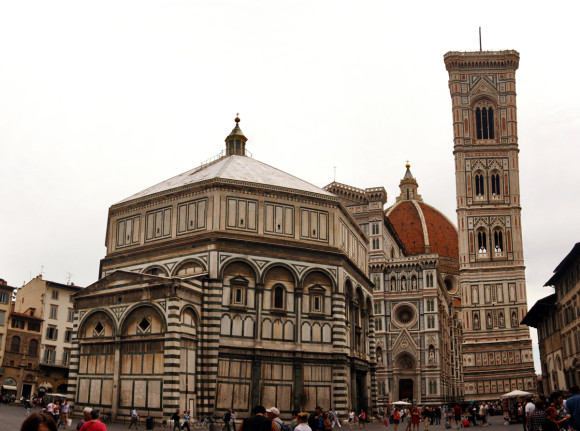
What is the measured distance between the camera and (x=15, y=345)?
201ft

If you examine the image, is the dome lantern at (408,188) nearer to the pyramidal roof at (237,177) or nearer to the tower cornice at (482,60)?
the tower cornice at (482,60)

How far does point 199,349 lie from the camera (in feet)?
121

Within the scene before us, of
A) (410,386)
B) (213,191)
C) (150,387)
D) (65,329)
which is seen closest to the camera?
(150,387)

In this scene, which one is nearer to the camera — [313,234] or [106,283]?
[106,283]

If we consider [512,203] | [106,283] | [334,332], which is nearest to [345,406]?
[334,332]

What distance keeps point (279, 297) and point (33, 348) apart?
33.7 metres

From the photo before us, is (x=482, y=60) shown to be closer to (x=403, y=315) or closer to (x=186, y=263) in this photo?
(x=403, y=315)

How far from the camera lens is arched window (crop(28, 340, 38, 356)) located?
62.9 meters

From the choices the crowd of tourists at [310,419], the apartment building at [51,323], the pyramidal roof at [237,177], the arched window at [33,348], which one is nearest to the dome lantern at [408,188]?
the apartment building at [51,323]

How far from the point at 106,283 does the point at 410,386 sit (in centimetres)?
4584

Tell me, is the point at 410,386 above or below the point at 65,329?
below

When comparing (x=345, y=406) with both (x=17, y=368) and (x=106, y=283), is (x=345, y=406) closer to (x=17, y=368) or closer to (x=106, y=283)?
(x=106, y=283)

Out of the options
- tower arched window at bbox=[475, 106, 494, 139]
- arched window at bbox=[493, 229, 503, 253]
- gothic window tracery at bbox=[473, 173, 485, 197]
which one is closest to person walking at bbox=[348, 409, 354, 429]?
arched window at bbox=[493, 229, 503, 253]

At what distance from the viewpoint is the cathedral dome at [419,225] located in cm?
12912
